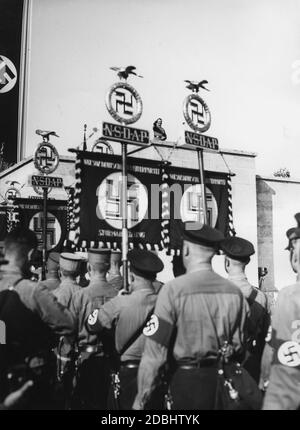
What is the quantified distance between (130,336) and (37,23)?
4.70 m

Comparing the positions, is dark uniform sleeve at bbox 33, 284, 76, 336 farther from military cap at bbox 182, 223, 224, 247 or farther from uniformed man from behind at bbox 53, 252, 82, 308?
uniformed man from behind at bbox 53, 252, 82, 308

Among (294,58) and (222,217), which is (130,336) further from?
(294,58)

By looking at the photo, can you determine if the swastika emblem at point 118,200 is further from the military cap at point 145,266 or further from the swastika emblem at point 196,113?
the military cap at point 145,266

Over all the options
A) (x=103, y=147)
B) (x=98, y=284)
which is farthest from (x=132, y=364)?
(x=103, y=147)

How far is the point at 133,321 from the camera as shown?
12.9 feet

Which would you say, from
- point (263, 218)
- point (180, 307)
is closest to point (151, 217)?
point (180, 307)

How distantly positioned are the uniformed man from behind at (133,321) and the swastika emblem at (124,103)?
8.12 ft

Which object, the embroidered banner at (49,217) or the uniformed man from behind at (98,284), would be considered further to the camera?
the embroidered banner at (49,217)

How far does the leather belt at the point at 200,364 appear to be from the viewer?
121 inches

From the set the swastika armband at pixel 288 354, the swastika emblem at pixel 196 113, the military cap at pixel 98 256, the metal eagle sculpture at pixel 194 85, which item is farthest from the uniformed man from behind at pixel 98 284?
the metal eagle sculpture at pixel 194 85

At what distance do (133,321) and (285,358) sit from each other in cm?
140

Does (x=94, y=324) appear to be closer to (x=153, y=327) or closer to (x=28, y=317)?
(x=28, y=317)

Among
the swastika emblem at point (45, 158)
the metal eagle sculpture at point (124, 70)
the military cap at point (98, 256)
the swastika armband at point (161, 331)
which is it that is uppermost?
the metal eagle sculpture at point (124, 70)

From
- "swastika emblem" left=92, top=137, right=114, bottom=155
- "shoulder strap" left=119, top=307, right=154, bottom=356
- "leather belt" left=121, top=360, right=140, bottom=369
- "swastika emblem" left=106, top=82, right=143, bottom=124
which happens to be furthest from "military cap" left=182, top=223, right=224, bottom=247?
"swastika emblem" left=92, top=137, right=114, bottom=155
